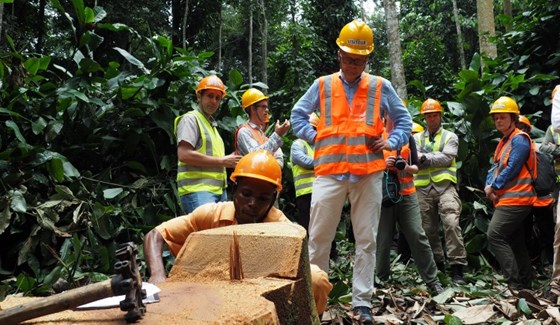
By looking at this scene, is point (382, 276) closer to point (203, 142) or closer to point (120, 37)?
point (203, 142)

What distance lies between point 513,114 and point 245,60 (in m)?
19.9

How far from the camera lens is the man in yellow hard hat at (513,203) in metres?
5.45

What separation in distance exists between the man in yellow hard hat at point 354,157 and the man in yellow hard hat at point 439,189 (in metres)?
2.11

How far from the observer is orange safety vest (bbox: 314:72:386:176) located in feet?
13.0

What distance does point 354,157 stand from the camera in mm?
3955

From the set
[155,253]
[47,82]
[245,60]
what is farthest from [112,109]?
[245,60]

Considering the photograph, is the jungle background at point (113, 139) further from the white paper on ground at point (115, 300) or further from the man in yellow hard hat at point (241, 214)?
the white paper on ground at point (115, 300)

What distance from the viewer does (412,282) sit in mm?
5410

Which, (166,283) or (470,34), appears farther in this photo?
(470,34)

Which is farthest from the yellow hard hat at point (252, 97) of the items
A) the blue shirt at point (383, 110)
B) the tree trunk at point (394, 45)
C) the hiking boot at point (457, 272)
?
the tree trunk at point (394, 45)

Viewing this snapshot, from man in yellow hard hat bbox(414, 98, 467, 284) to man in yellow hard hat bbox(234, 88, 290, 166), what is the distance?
1.71 metres

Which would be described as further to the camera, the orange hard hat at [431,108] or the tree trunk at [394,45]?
the tree trunk at [394,45]

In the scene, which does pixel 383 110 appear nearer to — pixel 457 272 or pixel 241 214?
pixel 241 214

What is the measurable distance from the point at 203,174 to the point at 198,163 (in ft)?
0.35
